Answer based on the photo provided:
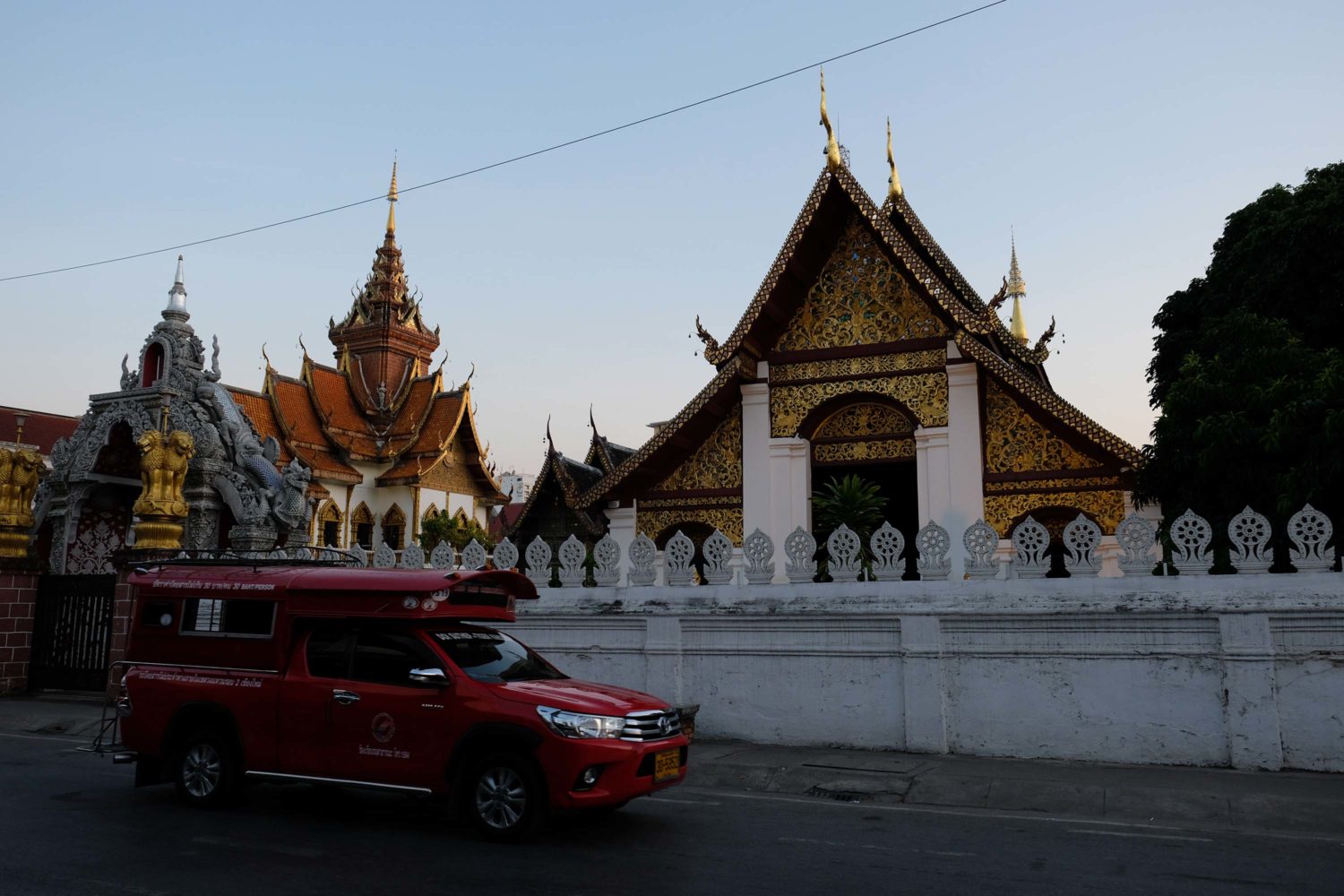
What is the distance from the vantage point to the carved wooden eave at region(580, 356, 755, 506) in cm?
1491

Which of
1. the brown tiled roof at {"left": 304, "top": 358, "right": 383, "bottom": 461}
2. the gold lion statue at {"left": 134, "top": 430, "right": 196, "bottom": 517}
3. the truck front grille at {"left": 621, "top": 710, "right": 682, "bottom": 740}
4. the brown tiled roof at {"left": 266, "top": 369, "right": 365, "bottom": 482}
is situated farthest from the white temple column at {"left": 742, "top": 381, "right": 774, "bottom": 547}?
the brown tiled roof at {"left": 304, "top": 358, "right": 383, "bottom": 461}

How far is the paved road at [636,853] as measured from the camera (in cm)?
511

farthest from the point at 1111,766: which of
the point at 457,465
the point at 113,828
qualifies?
the point at 457,465

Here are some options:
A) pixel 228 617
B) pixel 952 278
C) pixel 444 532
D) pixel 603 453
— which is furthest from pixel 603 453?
pixel 444 532

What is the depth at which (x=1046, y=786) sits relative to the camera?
7.54 meters

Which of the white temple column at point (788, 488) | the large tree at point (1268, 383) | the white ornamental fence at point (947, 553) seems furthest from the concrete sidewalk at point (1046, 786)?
the white temple column at point (788, 488)

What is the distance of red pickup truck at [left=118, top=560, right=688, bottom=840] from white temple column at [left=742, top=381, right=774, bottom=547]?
24.9 ft

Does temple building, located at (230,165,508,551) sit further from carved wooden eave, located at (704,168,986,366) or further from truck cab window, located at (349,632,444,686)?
truck cab window, located at (349,632,444,686)

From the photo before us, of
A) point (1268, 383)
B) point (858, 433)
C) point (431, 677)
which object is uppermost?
point (858, 433)

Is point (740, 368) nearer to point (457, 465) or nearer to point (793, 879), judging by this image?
point (793, 879)

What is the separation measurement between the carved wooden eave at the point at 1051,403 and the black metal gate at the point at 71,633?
456 inches

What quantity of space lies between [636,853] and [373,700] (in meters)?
1.96

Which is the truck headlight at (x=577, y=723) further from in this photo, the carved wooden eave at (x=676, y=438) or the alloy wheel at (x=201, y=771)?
the carved wooden eave at (x=676, y=438)

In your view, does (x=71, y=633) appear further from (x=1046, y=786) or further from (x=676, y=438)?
(x=1046, y=786)
